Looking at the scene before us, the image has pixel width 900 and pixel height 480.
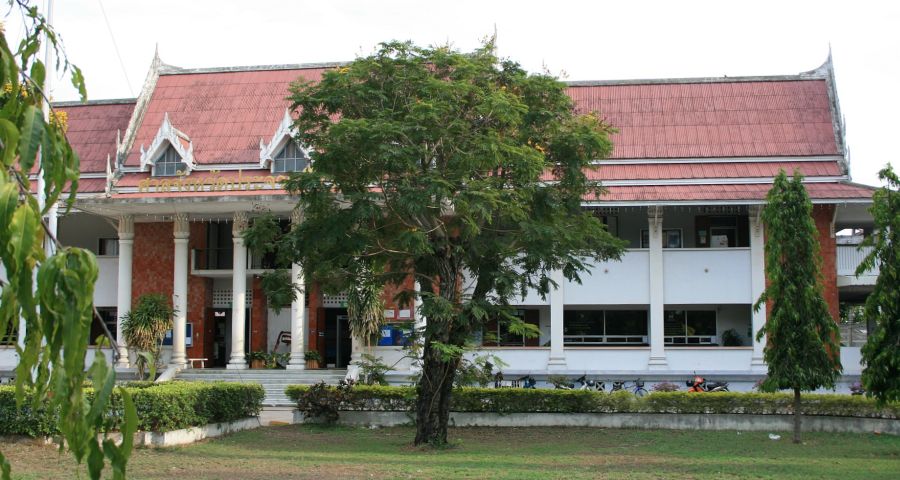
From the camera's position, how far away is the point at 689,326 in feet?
109

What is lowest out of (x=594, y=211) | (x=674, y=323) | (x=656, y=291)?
(x=674, y=323)

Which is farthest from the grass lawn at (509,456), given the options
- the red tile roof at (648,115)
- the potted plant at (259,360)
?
the red tile roof at (648,115)

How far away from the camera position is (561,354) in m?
30.9

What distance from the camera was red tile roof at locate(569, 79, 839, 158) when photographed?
106ft

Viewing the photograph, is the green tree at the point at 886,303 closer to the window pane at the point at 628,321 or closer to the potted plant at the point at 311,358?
the window pane at the point at 628,321

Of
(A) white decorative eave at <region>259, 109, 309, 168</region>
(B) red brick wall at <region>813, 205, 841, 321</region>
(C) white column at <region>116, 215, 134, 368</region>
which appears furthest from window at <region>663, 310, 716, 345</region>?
(C) white column at <region>116, 215, 134, 368</region>

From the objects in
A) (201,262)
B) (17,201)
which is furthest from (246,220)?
(17,201)

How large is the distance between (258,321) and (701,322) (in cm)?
1462

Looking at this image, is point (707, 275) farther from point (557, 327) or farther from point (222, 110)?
point (222, 110)

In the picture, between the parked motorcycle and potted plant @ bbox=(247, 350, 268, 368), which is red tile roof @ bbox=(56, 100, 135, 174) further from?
the parked motorcycle

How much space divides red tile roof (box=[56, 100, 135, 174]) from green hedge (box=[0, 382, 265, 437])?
15.7 metres

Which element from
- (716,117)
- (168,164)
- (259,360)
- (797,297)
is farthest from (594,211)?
(168,164)

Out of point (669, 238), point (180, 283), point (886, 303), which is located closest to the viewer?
point (886, 303)

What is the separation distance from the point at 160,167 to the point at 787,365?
21432 millimetres
